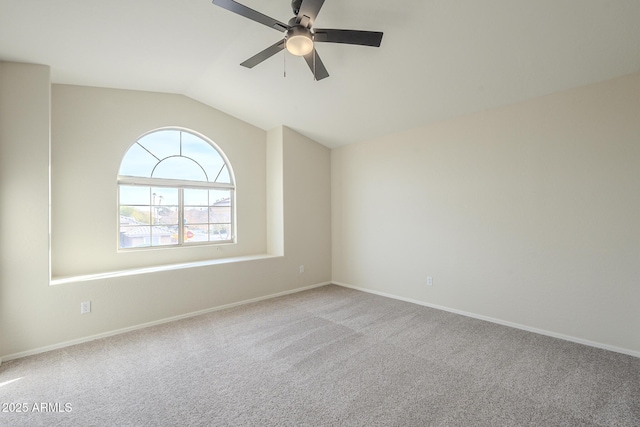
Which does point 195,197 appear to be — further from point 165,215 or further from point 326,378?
point 326,378

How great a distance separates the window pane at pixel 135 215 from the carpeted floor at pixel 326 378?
4.67 feet

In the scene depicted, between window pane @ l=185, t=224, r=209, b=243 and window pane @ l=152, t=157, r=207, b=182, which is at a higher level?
window pane @ l=152, t=157, r=207, b=182

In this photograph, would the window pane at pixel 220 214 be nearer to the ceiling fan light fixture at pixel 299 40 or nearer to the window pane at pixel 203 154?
the window pane at pixel 203 154

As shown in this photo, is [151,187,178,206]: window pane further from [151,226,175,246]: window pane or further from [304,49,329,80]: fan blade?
Answer: [304,49,329,80]: fan blade

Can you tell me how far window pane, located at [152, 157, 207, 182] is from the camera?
4.01 metres

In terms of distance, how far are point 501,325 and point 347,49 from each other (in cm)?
345

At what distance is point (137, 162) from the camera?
3.82 m

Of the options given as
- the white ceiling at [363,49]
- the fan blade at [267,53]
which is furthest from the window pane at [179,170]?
the fan blade at [267,53]

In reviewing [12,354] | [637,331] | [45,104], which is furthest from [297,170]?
[637,331]

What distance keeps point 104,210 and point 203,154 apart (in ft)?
4.95

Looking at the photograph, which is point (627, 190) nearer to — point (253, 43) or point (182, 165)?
point (253, 43)

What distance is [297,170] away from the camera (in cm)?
479

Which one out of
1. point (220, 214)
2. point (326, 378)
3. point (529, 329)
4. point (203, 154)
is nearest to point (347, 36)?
point (326, 378)

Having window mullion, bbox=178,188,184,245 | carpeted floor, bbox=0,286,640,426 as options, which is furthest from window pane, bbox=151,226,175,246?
carpeted floor, bbox=0,286,640,426
